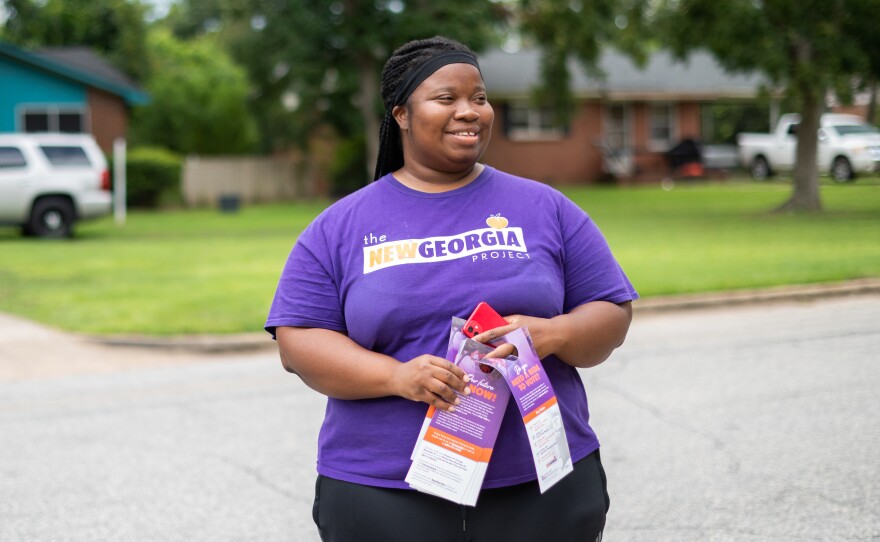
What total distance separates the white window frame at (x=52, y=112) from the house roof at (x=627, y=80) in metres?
13.6

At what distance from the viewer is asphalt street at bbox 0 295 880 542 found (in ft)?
17.4

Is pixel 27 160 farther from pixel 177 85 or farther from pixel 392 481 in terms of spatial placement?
pixel 392 481

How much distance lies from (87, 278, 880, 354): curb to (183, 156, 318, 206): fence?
79.5 feet

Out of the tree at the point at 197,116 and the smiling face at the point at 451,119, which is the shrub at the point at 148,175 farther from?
the smiling face at the point at 451,119

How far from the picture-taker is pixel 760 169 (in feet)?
116

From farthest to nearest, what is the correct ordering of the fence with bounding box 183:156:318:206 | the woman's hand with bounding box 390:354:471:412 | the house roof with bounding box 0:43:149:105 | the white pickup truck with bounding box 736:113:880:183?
1. the fence with bounding box 183:156:318:206
2. the house roof with bounding box 0:43:149:105
3. the white pickup truck with bounding box 736:113:880:183
4. the woman's hand with bounding box 390:354:471:412

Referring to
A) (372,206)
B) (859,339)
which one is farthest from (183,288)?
(372,206)

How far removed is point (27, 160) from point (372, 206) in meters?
21.1

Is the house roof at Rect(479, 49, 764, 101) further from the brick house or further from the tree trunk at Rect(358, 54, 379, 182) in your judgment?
the tree trunk at Rect(358, 54, 379, 182)

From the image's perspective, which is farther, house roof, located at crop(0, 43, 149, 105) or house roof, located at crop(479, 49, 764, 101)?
house roof, located at crop(479, 49, 764, 101)

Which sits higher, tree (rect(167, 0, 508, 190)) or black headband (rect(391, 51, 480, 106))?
tree (rect(167, 0, 508, 190))

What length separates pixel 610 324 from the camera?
108 inches

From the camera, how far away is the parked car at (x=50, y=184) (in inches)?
873

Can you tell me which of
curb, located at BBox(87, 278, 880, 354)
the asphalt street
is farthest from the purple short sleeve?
curb, located at BBox(87, 278, 880, 354)
